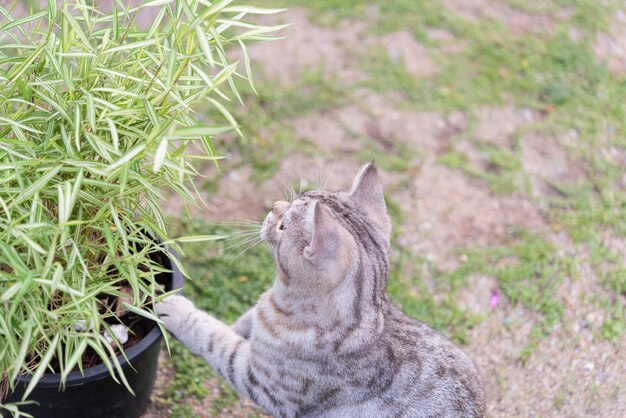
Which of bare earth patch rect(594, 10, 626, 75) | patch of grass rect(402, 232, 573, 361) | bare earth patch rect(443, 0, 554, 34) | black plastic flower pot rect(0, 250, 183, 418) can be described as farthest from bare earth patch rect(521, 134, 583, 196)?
black plastic flower pot rect(0, 250, 183, 418)

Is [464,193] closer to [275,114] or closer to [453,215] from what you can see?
[453,215]

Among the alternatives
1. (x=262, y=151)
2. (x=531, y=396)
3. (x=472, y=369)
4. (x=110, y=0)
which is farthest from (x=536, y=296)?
(x=110, y=0)

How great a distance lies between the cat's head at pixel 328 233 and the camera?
2045mm

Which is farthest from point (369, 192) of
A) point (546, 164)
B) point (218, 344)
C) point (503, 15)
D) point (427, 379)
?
point (503, 15)

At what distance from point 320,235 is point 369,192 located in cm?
55

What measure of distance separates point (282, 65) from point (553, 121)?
1878 mm

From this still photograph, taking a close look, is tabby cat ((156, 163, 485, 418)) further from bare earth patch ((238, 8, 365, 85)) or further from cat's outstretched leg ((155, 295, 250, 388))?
bare earth patch ((238, 8, 365, 85))

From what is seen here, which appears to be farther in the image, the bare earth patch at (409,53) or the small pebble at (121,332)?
the bare earth patch at (409,53)

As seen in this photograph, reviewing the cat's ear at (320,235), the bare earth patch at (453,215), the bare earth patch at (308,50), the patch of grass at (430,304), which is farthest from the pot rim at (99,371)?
the bare earth patch at (308,50)

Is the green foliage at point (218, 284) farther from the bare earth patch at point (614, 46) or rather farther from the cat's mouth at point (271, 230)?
the bare earth patch at point (614, 46)

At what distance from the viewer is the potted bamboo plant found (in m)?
1.81

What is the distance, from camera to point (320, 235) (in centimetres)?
200

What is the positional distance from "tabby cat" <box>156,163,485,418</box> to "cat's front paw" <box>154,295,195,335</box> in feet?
0.30

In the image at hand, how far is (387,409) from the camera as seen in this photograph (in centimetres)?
234
